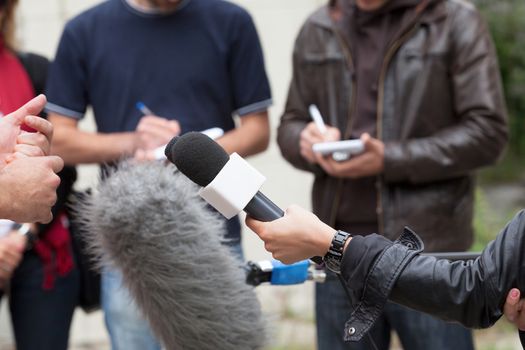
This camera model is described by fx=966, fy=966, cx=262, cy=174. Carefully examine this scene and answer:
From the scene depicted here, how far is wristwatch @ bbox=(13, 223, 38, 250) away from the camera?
3299 mm

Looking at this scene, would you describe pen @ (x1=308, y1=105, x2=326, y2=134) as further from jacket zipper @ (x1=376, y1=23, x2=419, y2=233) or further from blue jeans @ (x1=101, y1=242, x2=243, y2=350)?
blue jeans @ (x1=101, y1=242, x2=243, y2=350)

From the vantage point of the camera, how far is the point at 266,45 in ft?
17.4

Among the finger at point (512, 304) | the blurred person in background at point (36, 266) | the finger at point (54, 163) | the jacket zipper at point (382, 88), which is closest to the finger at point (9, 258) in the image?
the blurred person in background at point (36, 266)

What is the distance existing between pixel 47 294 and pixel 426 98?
1506 mm

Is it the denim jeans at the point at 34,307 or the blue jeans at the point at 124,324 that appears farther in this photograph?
the denim jeans at the point at 34,307

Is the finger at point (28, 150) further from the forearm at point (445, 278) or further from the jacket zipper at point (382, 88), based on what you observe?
the jacket zipper at point (382, 88)

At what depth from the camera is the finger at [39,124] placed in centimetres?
231

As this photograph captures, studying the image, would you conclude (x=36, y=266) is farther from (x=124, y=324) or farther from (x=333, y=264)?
(x=333, y=264)

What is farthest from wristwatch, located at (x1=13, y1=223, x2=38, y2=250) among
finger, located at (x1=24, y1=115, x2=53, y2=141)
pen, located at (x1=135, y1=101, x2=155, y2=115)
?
finger, located at (x1=24, y1=115, x2=53, y2=141)

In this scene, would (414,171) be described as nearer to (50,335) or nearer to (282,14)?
(50,335)

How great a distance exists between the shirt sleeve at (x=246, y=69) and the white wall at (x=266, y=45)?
1.66 meters

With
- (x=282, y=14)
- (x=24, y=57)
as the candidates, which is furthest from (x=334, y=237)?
(x=282, y=14)

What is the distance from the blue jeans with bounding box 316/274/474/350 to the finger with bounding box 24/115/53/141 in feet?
3.75

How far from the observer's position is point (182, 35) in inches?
135
